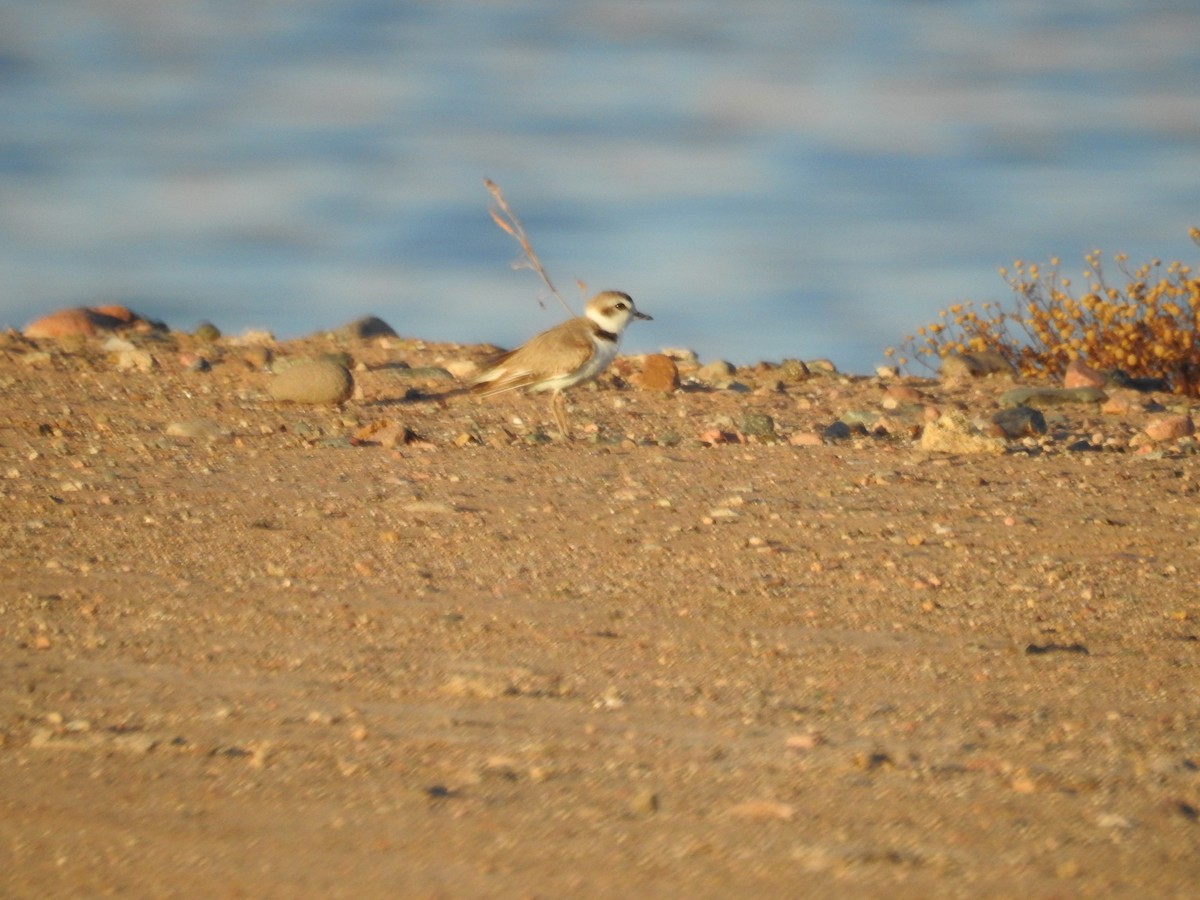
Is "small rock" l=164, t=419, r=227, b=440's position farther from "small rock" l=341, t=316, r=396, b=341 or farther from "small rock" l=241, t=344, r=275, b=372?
"small rock" l=341, t=316, r=396, b=341

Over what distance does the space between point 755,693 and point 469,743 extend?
0.87 m

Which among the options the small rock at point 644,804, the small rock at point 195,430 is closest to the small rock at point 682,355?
the small rock at point 195,430

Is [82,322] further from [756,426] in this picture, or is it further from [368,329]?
[756,426]

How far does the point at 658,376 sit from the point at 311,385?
2.49 metres

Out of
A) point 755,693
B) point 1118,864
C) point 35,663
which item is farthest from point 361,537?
point 1118,864

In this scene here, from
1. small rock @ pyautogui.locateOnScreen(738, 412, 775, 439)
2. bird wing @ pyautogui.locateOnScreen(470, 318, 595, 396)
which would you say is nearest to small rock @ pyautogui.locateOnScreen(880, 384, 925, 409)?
small rock @ pyautogui.locateOnScreen(738, 412, 775, 439)

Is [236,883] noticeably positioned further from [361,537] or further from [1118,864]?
[361,537]

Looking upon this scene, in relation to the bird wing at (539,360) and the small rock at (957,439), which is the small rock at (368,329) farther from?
the small rock at (957,439)

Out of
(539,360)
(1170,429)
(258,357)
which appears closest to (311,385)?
(539,360)

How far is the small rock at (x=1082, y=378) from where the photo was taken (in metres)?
11.3

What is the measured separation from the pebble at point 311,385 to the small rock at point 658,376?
2.18m

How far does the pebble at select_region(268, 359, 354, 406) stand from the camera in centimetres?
955

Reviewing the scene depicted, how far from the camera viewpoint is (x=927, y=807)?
123 inches

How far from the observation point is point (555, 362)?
9266mm
